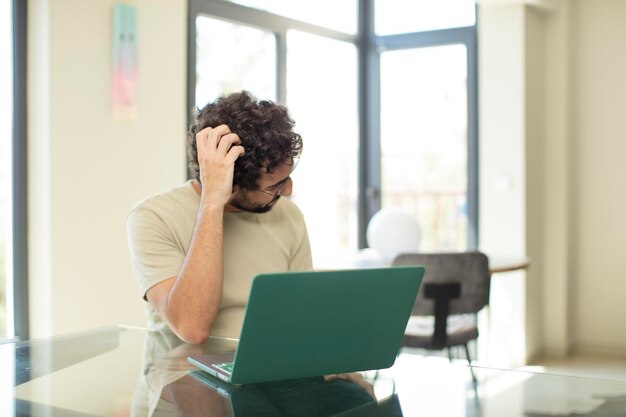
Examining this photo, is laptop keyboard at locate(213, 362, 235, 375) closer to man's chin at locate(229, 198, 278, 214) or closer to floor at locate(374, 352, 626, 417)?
floor at locate(374, 352, 626, 417)

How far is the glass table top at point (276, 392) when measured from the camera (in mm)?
1117

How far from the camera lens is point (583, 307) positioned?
16.9 ft

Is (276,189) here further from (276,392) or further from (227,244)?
(276,392)

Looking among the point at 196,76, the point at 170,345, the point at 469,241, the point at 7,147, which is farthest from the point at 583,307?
the point at 170,345

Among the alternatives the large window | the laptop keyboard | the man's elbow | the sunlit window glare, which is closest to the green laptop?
the laptop keyboard

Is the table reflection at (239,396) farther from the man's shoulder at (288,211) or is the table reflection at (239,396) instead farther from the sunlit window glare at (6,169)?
the sunlit window glare at (6,169)

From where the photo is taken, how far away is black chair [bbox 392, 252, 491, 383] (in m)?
3.35

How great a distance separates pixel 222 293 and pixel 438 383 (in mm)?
640

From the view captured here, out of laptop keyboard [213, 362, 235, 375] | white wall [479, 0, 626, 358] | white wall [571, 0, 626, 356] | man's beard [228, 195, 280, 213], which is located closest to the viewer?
laptop keyboard [213, 362, 235, 375]

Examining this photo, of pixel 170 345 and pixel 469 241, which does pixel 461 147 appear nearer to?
pixel 469 241

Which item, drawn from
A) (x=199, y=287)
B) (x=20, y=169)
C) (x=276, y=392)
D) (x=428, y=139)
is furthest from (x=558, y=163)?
(x=276, y=392)

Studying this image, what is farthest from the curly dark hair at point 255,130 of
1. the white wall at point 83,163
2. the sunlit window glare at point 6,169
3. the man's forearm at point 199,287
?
the sunlit window glare at point 6,169

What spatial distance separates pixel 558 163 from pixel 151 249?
377 centimetres

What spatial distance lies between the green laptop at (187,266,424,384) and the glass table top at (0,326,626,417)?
1.1 inches
